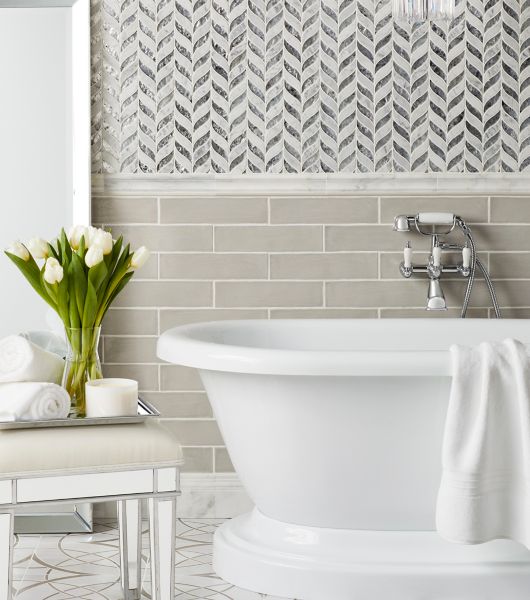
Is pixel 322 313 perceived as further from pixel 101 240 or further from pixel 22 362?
pixel 22 362

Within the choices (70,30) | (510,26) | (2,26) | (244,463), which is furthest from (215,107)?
(244,463)

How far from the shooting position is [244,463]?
261cm

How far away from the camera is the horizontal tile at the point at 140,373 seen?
3.35 meters

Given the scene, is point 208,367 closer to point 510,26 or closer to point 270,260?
point 270,260

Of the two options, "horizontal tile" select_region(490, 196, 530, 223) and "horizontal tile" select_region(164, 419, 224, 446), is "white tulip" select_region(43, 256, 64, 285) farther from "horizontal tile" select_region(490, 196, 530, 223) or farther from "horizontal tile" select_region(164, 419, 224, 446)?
"horizontal tile" select_region(490, 196, 530, 223)

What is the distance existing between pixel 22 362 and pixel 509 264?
195 cm

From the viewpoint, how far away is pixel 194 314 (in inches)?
132

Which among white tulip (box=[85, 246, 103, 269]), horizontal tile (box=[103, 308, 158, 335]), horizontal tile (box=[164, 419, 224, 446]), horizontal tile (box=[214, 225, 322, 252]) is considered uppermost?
horizontal tile (box=[214, 225, 322, 252])

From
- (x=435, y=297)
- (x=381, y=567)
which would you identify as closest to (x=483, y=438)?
(x=381, y=567)

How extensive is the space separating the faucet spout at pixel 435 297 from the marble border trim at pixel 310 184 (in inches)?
14.3

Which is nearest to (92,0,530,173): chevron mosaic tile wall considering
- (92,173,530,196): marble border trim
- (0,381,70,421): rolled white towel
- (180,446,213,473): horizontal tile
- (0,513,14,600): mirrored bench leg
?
(92,173,530,196): marble border trim

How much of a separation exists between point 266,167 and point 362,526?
1.42 meters

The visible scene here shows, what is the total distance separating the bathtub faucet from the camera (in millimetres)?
3211

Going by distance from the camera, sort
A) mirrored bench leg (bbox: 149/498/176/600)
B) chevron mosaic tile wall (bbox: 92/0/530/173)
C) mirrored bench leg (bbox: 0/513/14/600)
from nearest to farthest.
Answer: mirrored bench leg (bbox: 0/513/14/600)
mirrored bench leg (bbox: 149/498/176/600)
chevron mosaic tile wall (bbox: 92/0/530/173)
